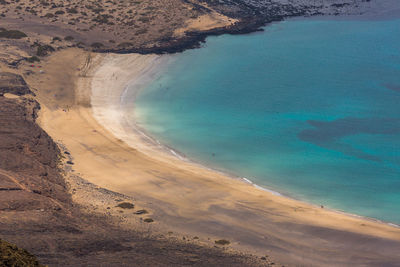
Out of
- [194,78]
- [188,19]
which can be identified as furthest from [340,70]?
[188,19]

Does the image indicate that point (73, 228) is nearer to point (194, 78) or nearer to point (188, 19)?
point (194, 78)

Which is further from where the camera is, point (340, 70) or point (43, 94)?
point (340, 70)

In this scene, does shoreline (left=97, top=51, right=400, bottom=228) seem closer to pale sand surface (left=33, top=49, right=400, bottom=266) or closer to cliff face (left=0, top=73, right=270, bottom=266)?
pale sand surface (left=33, top=49, right=400, bottom=266)

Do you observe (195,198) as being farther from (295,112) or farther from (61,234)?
(295,112)

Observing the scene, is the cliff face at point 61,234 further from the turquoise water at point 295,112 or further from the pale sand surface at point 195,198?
the turquoise water at point 295,112

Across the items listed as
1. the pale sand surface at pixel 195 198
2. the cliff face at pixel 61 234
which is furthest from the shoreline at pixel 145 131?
the cliff face at pixel 61 234

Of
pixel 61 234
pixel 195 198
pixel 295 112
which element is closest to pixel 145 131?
pixel 195 198
